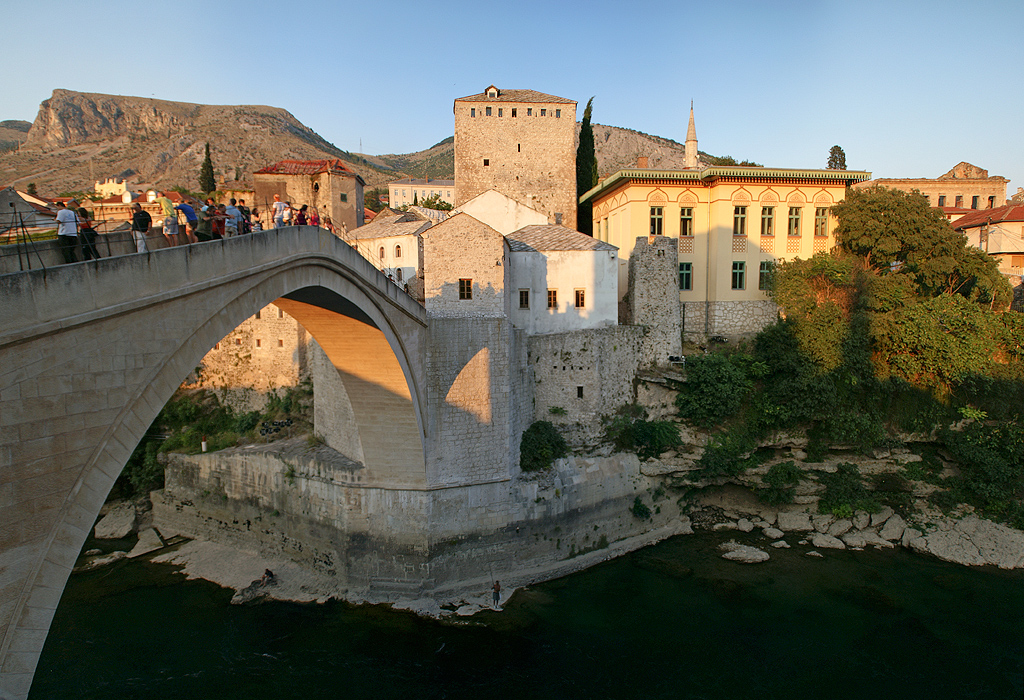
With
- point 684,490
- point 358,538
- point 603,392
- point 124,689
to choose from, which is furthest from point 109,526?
point 684,490

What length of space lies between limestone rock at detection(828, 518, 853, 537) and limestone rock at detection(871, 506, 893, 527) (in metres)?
0.90

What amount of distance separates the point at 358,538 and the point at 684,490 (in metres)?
12.4

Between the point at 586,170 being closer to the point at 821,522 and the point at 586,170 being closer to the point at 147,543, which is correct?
the point at 821,522

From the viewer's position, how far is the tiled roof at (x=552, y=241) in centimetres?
2150

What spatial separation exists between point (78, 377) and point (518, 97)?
29299 mm

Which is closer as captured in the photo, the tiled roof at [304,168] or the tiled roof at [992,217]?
the tiled roof at [992,217]

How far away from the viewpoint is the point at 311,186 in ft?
116

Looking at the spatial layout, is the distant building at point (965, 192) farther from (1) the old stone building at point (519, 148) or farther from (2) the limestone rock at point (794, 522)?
(2) the limestone rock at point (794, 522)

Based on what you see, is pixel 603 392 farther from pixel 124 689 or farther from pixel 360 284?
pixel 124 689

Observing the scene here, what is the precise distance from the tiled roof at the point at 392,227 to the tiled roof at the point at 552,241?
464cm

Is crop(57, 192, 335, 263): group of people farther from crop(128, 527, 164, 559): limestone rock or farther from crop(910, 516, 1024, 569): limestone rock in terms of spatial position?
crop(910, 516, 1024, 569): limestone rock

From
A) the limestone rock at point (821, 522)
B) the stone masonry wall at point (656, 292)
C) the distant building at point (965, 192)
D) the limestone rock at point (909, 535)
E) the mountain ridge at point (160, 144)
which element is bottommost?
the limestone rock at point (909, 535)

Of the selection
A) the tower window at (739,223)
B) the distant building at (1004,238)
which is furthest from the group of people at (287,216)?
the distant building at (1004,238)

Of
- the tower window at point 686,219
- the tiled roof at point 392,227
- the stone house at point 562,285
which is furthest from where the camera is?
the tiled roof at point 392,227
